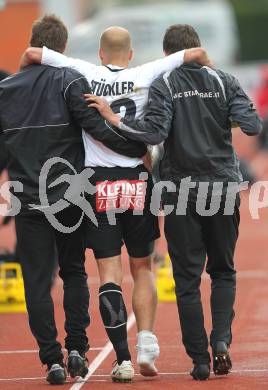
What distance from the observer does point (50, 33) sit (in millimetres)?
8359

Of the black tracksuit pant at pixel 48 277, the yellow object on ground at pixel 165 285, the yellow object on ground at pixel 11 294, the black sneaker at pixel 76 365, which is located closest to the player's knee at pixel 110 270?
the black tracksuit pant at pixel 48 277

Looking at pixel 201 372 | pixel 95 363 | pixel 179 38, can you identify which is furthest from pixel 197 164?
pixel 95 363

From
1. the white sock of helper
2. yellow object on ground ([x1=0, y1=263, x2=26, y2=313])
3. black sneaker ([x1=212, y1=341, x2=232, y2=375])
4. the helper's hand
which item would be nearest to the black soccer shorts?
the helper's hand

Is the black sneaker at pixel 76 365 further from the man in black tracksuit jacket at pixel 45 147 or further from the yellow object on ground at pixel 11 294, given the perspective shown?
the yellow object on ground at pixel 11 294

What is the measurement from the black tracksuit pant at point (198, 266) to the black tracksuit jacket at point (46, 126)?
0.57m

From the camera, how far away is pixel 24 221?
8.39 m

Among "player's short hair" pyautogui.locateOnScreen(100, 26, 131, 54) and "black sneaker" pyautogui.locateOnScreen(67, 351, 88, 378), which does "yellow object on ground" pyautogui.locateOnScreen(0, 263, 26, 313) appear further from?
"player's short hair" pyautogui.locateOnScreen(100, 26, 131, 54)

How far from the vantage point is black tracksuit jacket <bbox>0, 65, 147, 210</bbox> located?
825cm

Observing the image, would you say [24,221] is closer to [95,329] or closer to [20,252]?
[20,252]

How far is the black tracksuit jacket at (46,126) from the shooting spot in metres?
8.25

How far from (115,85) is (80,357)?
1.80 meters

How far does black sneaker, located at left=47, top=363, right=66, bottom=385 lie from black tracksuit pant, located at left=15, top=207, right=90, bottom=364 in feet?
0.16

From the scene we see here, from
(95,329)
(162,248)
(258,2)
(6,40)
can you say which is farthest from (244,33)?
(95,329)

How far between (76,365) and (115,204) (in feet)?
3.54
